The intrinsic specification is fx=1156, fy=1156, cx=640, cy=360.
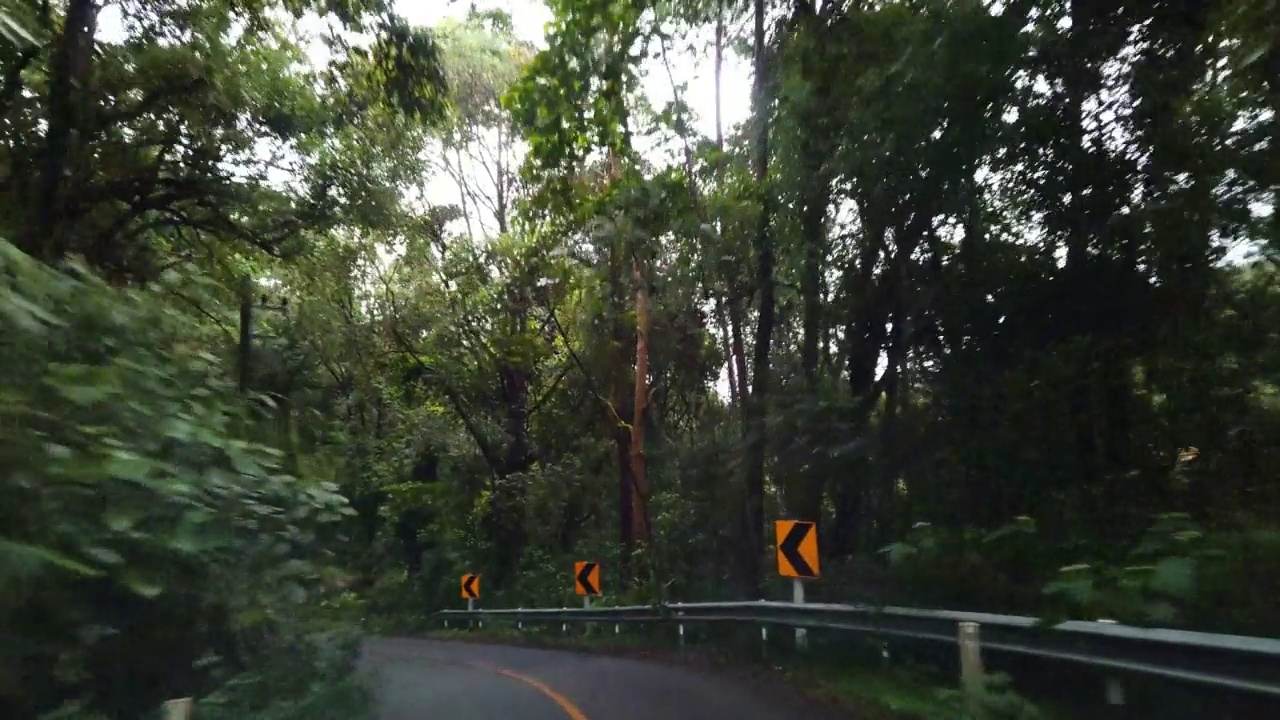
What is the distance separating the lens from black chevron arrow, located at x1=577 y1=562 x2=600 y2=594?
23.9 meters

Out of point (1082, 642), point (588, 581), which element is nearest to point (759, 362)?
point (588, 581)

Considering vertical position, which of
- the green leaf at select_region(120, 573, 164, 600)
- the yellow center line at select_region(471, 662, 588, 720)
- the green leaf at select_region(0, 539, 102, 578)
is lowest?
the yellow center line at select_region(471, 662, 588, 720)

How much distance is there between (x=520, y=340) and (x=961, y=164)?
19.7m

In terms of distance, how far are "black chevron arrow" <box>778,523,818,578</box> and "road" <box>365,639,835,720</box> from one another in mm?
1453

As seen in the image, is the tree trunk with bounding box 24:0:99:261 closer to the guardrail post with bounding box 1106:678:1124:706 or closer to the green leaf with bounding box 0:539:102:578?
the green leaf with bounding box 0:539:102:578

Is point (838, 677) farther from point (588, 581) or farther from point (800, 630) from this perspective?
point (588, 581)

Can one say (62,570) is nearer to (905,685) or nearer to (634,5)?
(905,685)

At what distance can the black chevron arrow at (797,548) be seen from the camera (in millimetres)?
13484

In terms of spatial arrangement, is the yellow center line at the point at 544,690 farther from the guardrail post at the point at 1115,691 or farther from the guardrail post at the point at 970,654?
the guardrail post at the point at 1115,691

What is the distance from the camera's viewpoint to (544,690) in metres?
14.6

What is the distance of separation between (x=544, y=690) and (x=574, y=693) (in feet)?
2.32

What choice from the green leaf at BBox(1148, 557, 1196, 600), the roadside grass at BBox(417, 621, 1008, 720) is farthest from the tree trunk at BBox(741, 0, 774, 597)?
the green leaf at BBox(1148, 557, 1196, 600)

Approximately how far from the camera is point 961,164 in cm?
1158

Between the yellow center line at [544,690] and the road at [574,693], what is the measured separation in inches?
0.4
